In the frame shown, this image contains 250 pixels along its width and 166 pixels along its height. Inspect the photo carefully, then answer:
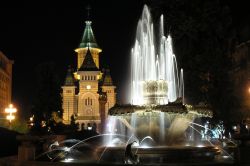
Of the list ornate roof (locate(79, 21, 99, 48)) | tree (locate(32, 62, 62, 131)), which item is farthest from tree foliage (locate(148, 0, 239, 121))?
ornate roof (locate(79, 21, 99, 48))

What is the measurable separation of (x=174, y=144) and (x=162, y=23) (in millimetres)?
13742

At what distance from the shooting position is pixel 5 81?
9988 cm

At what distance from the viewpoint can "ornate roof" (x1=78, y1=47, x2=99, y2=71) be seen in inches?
4375

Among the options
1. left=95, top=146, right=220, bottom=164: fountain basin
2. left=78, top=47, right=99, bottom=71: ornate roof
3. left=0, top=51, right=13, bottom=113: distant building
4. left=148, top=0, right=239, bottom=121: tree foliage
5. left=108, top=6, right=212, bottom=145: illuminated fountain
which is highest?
left=78, top=47, right=99, bottom=71: ornate roof

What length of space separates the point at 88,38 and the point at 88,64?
1397cm

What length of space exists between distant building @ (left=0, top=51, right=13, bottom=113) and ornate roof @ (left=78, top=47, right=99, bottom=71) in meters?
17.8

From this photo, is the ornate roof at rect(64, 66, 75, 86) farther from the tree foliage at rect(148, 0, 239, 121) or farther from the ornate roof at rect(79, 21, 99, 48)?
the tree foliage at rect(148, 0, 239, 121)

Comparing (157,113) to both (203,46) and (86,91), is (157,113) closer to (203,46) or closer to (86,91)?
(203,46)

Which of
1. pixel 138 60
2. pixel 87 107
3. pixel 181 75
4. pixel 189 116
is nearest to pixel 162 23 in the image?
pixel 181 75

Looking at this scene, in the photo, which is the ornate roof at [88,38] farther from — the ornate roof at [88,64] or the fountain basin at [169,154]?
the fountain basin at [169,154]

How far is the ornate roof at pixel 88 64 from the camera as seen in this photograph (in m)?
111

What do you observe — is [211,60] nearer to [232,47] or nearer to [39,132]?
[232,47]

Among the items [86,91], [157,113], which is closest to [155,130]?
[157,113]

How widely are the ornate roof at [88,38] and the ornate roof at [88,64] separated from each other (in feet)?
33.0
